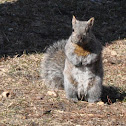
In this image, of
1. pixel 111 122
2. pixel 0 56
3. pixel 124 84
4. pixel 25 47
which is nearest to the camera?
pixel 111 122

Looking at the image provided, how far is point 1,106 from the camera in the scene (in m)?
4.39

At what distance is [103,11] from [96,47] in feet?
13.4

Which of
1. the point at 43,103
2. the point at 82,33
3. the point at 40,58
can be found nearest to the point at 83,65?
the point at 82,33

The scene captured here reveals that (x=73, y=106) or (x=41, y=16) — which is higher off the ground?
(x=41, y=16)

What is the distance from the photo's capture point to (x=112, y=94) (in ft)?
16.8

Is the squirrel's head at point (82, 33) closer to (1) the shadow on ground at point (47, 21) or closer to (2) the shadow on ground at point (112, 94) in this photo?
(2) the shadow on ground at point (112, 94)

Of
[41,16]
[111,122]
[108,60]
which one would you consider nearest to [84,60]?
[111,122]

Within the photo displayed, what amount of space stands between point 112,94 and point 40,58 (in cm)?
158

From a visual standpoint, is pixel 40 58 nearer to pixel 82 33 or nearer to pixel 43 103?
pixel 43 103

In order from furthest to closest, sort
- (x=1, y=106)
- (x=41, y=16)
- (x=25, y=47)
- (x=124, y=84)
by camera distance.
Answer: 1. (x=41, y=16)
2. (x=25, y=47)
3. (x=124, y=84)
4. (x=1, y=106)

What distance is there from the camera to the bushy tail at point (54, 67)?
17.0ft

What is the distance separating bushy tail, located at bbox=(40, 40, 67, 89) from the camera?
5195mm

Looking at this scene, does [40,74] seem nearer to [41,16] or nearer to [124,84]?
[124,84]

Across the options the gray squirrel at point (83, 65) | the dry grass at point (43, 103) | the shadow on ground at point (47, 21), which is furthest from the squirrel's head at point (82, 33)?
the shadow on ground at point (47, 21)
